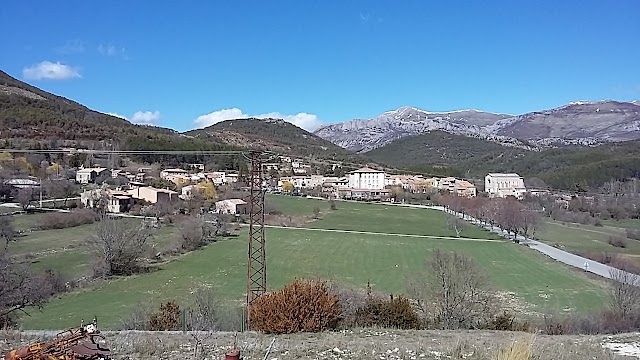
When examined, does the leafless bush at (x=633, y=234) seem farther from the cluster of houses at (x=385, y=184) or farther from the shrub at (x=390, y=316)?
the shrub at (x=390, y=316)

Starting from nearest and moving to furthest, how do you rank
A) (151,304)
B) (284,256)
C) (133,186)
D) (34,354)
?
(34,354) < (151,304) < (284,256) < (133,186)

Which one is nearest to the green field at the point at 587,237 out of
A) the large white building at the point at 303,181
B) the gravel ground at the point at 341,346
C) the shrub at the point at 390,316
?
the shrub at the point at 390,316

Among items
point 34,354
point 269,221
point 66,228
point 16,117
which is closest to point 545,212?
point 269,221

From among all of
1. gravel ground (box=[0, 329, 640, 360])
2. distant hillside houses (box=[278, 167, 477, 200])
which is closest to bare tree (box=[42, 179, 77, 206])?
distant hillside houses (box=[278, 167, 477, 200])

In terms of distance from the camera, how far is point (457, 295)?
18.9 metres

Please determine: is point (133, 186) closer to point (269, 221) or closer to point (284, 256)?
point (269, 221)

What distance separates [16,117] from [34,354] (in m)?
90.8

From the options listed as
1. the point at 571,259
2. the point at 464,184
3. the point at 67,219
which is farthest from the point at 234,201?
the point at 464,184

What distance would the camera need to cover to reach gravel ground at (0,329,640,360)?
8.52m

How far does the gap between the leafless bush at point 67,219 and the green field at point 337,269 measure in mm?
1618

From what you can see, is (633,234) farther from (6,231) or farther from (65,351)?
(65,351)

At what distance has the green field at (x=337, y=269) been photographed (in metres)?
25.8

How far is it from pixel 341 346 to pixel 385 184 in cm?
7769

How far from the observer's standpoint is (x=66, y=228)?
1753 inches
